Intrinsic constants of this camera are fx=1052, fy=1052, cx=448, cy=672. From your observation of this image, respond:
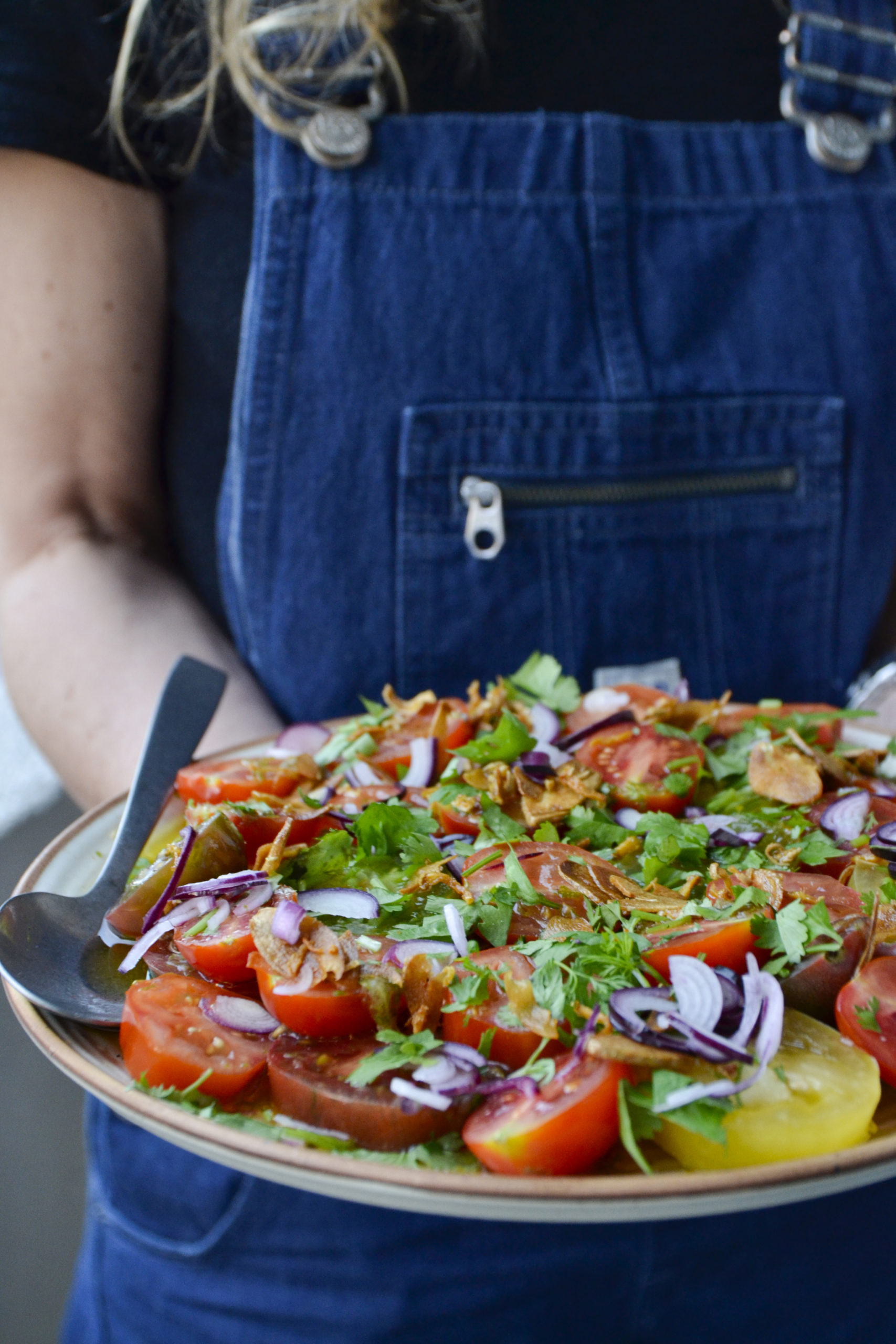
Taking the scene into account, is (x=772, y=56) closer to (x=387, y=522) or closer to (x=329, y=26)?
(x=329, y=26)

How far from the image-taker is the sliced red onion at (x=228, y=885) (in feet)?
3.20

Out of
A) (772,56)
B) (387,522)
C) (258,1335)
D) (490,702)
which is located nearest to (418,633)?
(387,522)

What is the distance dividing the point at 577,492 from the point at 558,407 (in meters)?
0.13

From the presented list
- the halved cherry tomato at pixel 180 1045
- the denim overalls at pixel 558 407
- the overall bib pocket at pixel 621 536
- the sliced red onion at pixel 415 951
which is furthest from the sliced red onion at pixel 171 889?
the overall bib pocket at pixel 621 536

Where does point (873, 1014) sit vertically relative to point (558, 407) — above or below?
below

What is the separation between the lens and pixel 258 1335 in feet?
4.01

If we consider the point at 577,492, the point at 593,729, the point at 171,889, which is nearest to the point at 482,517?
the point at 577,492

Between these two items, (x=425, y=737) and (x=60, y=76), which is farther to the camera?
(x=60, y=76)

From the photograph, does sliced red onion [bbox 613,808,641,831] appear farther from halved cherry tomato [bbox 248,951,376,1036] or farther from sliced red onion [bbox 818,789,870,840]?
halved cherry tomato [bbox 248,951,376,1036]

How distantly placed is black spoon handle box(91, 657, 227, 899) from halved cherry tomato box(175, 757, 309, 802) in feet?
0.08

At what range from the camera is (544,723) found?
135 cm

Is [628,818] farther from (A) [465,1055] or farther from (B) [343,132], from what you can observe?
(B) [343,132]

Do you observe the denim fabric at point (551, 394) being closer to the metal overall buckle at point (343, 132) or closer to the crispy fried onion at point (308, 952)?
the metal overall buckle at point (343, 132)

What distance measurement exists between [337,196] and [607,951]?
3.83 ft
